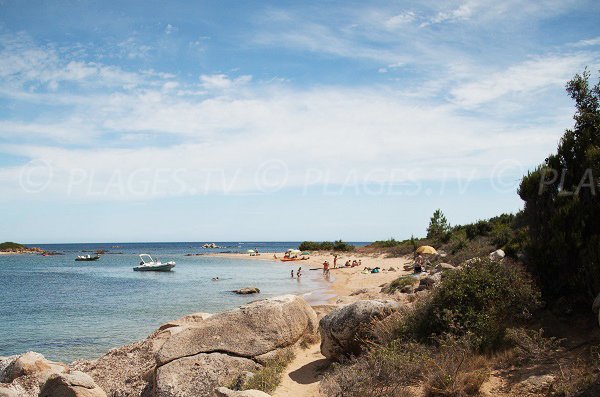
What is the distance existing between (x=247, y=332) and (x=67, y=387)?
4.20 metres

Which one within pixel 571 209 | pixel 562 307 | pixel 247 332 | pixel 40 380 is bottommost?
pixel 40 380

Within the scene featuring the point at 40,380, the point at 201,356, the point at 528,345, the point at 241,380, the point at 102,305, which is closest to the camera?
the point at 528,345

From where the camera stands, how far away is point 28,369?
12.6 metres

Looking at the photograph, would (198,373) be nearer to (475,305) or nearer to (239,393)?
(239,393)

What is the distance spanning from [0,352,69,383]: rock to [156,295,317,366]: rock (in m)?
3.70

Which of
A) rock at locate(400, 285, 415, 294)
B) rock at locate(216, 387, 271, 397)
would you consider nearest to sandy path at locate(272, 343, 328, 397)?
rock at locate(216, 387, 271, 397)

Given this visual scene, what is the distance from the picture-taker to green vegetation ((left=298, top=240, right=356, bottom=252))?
77250mm

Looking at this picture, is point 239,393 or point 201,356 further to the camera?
point 201,356

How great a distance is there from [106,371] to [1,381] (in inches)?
114

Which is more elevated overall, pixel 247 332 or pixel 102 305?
pixel 247 332

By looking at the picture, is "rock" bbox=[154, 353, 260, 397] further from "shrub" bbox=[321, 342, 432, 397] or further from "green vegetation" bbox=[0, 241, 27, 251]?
"green vegetation" bbox=[0, 241, 27, 251]

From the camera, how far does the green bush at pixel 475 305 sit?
377 inches

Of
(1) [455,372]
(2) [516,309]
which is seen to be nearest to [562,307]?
(2) [516,309]

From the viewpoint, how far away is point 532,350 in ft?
28.4
